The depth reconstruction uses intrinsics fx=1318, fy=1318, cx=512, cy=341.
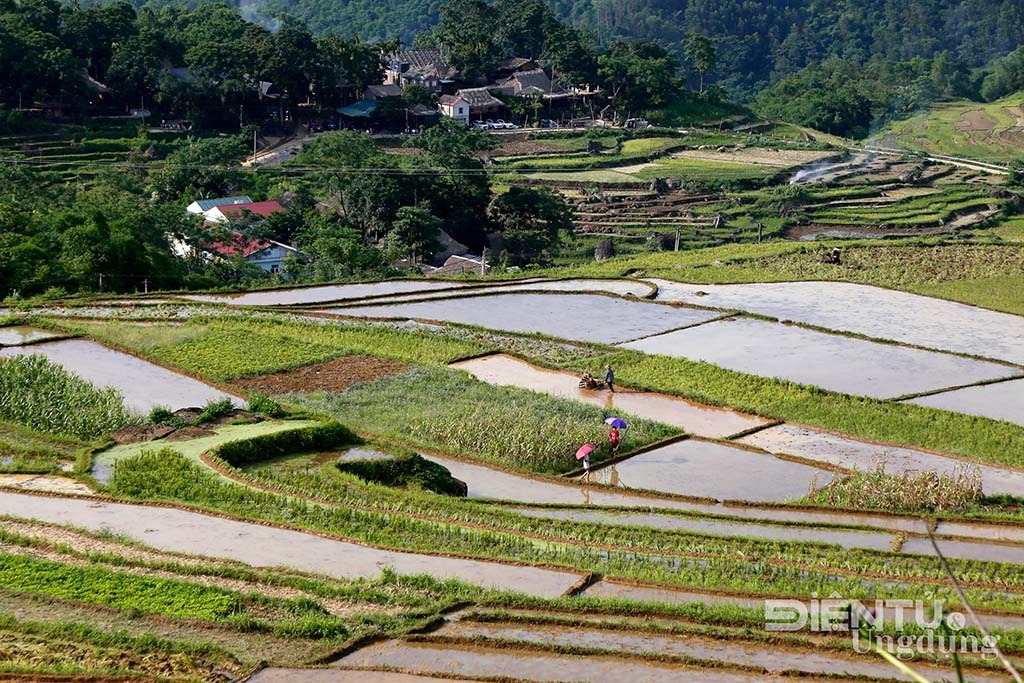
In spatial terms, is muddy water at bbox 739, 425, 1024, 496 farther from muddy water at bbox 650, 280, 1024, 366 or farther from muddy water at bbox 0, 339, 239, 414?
muddy water at bbox 0, 339, 239, 414

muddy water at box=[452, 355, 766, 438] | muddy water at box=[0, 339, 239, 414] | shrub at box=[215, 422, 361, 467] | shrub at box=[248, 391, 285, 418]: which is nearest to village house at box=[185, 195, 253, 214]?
muddy water at box=[0, 339, 239, 414]

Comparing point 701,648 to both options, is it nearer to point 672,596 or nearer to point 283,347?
point 672,596

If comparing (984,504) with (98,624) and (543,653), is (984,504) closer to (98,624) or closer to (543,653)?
(543,653)

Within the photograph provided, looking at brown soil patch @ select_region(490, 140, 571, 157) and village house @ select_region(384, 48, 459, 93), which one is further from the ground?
village house @ select_region(384, 48, 459, 93)

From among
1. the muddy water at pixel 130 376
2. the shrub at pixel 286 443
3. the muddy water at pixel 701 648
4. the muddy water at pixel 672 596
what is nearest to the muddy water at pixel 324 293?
the muddy water at pixel 130 376

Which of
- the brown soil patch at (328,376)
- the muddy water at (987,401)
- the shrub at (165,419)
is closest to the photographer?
the shrub at (165,419)

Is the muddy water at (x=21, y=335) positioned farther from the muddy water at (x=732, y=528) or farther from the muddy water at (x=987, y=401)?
the muddy water at (x=987, y=401)
